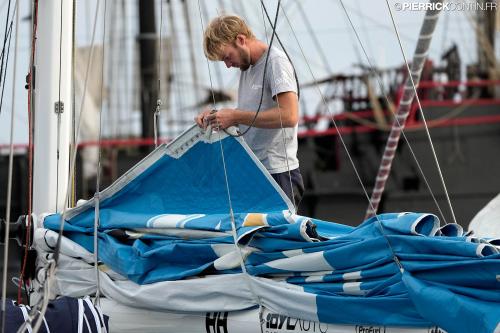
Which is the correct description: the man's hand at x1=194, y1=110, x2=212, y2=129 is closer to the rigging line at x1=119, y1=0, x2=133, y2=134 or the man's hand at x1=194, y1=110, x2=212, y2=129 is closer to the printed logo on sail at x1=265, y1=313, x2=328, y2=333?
the printed logo on sail at x1=265, y1=313, x2=328, y2=333

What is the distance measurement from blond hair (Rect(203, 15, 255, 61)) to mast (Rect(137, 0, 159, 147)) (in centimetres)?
943

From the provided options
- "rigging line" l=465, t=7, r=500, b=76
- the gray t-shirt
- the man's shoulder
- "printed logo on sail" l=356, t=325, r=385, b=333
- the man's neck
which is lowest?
"printed logo on sail" l=356, t=325, r=385, b=333

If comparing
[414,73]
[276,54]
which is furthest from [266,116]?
[414,73]

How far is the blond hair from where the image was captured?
357 cm

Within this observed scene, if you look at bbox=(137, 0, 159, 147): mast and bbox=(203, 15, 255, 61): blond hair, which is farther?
bbox=(137, 0, 159, 147): mast

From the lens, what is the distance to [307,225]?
307cm

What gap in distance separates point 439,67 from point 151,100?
4020 millimetres

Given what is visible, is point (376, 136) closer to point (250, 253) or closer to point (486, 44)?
point (486, 44)

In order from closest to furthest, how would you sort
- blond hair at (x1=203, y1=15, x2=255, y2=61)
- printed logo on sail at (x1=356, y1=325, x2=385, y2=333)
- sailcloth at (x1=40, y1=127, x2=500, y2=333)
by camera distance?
1. sailcloth at (x1=40, y1=127, x2=500, y2=333)
2. printed logo on sail at (x1=356, y1=325, x2=385, y2=333)
3. blond hair at (x1=203, y1=15, x2=255, y2=61)

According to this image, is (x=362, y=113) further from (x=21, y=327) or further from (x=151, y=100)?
(x=21, y=327)

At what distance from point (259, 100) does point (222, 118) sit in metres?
0.27

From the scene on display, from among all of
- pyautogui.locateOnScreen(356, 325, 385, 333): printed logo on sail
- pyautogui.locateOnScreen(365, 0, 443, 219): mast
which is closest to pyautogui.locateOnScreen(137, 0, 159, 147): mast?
pyautogui.locateOnScreen(365, 0, 443, 219): mast

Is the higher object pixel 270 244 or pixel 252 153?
pixel 252 153

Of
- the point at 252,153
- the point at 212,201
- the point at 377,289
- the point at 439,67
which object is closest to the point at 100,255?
the point at 212,201
